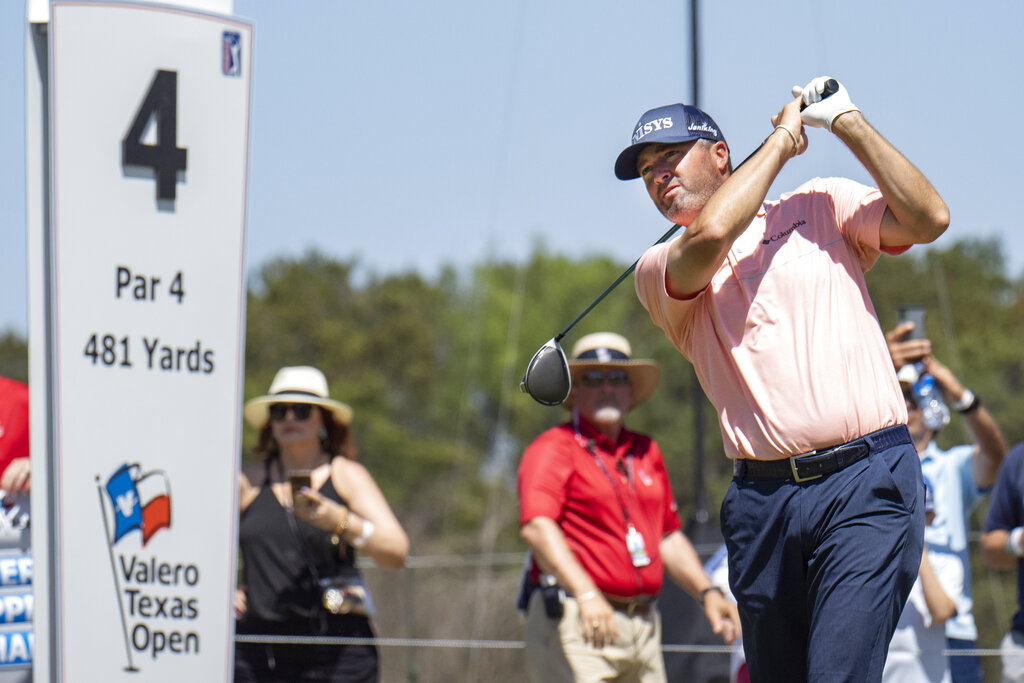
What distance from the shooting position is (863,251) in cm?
338

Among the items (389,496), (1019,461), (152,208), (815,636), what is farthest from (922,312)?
(389,496)

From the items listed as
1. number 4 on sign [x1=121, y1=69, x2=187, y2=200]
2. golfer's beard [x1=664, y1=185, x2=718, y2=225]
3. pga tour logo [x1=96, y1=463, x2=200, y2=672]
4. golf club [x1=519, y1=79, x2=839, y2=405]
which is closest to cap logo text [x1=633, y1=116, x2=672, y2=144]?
golfer's beard [x1=664, y1=185, x2=718, y2=225]

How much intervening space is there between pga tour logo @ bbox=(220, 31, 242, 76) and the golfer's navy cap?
1.05 m

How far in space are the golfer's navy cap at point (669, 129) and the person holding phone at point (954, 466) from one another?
2.42m

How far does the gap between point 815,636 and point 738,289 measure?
0.88 meters

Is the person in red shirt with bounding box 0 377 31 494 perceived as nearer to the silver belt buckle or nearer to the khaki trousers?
the khaki trousers

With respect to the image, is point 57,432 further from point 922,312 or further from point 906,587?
point 922,312

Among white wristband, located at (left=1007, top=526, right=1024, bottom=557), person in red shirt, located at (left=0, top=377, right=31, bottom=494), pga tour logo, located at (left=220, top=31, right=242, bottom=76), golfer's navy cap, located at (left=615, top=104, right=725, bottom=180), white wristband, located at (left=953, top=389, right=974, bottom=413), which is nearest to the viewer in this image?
pga tour logo, located at (left=220, top=31, right=242, bottom=76)

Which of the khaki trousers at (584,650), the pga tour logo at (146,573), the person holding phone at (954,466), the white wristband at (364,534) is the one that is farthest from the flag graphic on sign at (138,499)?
the person holding phone at (954,466)

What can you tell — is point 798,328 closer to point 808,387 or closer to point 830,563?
point 808,387

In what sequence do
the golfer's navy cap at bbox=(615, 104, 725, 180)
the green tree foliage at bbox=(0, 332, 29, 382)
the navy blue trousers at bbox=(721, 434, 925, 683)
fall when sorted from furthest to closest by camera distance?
1. the green tree foliage at bbox=(0, 332, 29, 382)
2. the golfer's navy cap at bbox=(615, 104, 725, 180)
3. the navy blue trousers at bbox=(721, 434, 925, 683)

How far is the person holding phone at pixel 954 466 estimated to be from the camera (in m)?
5.69

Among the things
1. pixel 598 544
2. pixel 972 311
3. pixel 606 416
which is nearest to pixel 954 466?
pixel 606 416

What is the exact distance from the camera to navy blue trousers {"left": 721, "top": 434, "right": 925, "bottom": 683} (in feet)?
10.0
